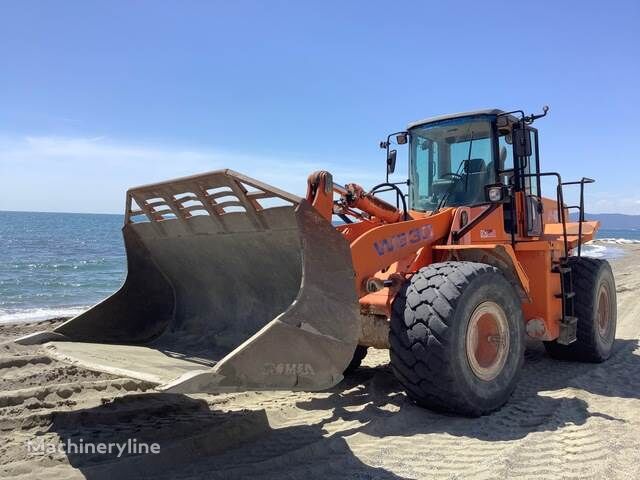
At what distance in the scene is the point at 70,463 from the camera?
362cm

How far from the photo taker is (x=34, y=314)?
13672 mm

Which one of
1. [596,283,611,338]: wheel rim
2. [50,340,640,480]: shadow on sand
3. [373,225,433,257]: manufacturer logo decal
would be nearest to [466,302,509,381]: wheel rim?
[50,340,640,480]: shadow on sand

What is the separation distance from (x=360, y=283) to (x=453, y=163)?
2189 millimetres

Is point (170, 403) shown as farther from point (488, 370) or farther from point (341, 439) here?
point (488, 370)

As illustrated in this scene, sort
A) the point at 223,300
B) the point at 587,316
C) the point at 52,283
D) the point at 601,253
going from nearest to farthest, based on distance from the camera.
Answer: the point at 223,300 → the point at 587,316 → the point at 52,283 → the point at 601,253

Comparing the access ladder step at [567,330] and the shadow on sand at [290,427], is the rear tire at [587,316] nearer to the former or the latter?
the access ladder step at [567,330]

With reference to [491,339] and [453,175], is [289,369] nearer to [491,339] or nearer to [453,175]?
[491,339]

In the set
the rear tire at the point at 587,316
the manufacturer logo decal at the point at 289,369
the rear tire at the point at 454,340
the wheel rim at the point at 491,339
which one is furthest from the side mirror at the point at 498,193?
the manufacturer logo decal at the point at 289,369

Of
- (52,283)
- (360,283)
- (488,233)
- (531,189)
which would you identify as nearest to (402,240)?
(360,283)

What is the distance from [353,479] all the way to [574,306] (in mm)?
4304

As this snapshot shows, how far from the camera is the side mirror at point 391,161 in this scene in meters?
6.60

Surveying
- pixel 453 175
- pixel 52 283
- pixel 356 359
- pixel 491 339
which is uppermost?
pixel 453 175

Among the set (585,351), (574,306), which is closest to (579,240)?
(574,306)

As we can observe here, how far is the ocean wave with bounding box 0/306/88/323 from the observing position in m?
12.8
